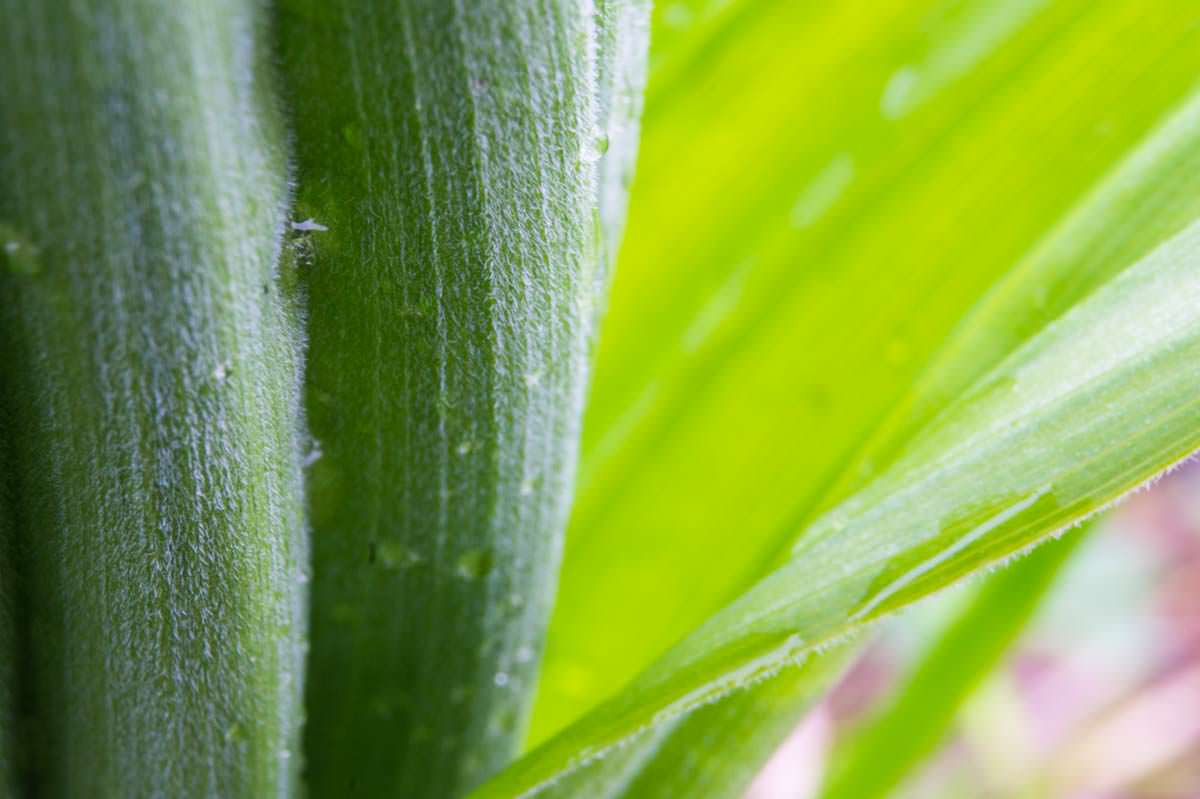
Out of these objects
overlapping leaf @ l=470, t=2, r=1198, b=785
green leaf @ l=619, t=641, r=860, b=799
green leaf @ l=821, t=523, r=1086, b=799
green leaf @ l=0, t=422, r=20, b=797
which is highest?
overlapping leaf @ l=470, t=2, r=1198, b=785

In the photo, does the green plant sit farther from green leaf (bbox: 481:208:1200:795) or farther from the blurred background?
the blurred background

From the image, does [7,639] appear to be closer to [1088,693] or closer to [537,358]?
[537,358]

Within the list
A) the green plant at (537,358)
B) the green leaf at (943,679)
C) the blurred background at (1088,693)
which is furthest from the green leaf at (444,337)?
the blurred background at (1088,693)

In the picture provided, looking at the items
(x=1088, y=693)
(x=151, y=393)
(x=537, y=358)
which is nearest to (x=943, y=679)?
(x=537, y=358)

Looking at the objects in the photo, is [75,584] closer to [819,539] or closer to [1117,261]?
[819,539]

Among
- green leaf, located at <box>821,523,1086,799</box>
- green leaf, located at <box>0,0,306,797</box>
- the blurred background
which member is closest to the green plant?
green leaf, located at <box>0,0,306,797</box>

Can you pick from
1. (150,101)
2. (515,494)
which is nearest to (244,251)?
(150,101)
